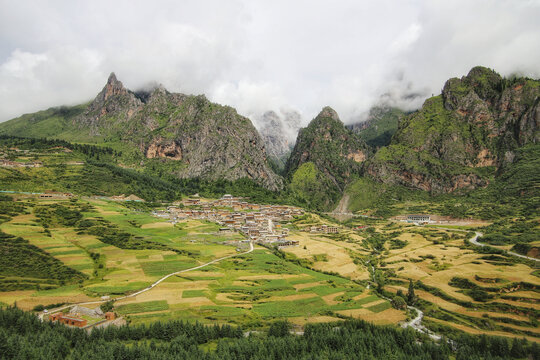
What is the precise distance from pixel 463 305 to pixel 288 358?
45.0m

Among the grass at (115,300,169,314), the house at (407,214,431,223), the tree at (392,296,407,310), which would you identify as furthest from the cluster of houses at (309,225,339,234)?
the grass at (115,300,169,314)

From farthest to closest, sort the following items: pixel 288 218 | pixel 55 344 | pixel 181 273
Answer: pixel 288 218, pixel 181 273, pixel 55 344

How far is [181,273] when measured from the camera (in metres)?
77.6

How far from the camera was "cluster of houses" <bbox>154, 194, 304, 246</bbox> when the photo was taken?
12591 cm

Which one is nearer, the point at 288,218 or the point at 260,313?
the point at 260,313

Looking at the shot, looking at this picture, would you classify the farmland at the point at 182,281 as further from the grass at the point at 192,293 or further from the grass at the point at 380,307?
the grass at the point at 380,307

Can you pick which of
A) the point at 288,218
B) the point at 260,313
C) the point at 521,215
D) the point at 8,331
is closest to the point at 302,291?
the point at 260,313

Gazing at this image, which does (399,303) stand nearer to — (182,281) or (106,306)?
(182,281)

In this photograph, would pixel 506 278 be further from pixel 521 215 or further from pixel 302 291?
pixel 521 215

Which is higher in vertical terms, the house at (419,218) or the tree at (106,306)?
the house at (419,218)

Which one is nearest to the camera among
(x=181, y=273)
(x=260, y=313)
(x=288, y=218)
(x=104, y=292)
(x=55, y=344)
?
(x=55, y=344)

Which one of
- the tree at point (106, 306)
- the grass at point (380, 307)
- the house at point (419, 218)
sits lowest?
the grass at point (380, 307)

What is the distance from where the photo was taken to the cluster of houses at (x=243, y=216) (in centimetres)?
12591

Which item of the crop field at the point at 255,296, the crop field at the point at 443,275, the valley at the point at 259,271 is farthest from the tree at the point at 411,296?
the crop field at the point at 255,296
